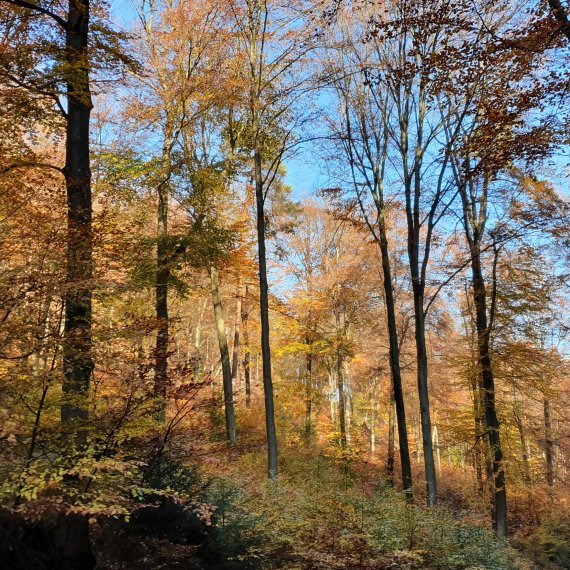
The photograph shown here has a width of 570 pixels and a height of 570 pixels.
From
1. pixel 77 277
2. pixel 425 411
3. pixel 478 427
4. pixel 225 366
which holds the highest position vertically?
pixel 77 277

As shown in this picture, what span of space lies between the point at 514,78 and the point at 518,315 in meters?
7.44

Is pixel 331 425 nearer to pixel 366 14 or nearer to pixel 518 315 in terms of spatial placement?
pixel 518 315

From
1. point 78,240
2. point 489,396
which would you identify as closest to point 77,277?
point 78,240

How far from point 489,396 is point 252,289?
10.7m

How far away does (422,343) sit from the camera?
962 cm

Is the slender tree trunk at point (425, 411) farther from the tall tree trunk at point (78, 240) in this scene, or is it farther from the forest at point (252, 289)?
the tall tree trunk at point (78, 240)

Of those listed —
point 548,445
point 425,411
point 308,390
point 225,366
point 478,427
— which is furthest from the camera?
point 308,390

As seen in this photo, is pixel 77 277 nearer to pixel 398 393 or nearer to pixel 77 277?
pixel 77 277

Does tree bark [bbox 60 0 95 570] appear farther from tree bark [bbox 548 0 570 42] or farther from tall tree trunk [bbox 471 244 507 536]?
tall tree trunk [bbox 471 244 507 536]

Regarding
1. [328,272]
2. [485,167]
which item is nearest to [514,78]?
[485,167]

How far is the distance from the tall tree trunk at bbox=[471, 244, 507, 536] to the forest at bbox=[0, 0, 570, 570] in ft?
0.25

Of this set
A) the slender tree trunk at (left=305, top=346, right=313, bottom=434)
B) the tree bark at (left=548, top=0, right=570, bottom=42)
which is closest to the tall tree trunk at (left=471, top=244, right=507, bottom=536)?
the tree bark at (left=548, top=0, right=570, bottom=42)

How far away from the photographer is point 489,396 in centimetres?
1186

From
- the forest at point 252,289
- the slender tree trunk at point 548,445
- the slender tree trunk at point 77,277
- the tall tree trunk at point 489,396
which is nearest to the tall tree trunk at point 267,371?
the forest at point 252,289
